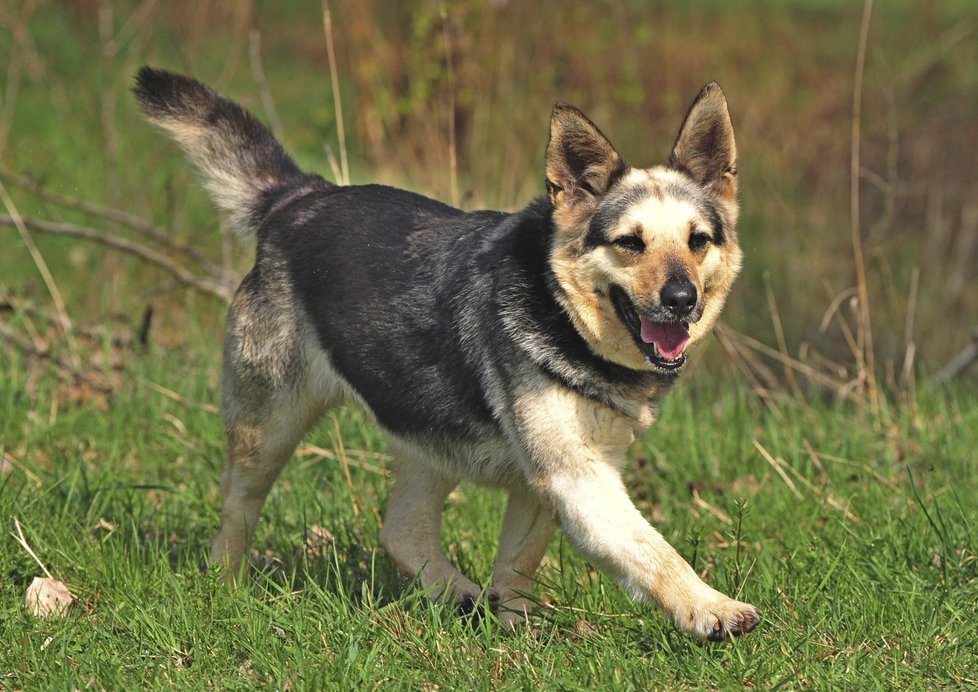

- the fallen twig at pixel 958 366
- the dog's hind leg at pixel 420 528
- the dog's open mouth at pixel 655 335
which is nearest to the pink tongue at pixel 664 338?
the dog's open mouth at pixel 655 335

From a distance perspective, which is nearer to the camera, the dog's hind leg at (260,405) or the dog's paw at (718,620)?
the dog's paw at (718,620)

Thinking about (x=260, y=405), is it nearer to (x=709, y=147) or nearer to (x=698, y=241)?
(x=698, y=241)

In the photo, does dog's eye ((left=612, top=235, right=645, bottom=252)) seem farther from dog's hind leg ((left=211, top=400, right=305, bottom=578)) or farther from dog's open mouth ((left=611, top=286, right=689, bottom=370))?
dog's hind leg ((left=211, top=400, right=305, bottom=578))

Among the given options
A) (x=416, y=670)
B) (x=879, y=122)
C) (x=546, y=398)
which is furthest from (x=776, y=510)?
(x=879, y=122)

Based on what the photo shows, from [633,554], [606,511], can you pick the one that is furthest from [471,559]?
[633,554]

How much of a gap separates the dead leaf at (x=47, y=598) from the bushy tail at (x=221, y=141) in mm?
1599

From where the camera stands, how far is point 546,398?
400 centimetres

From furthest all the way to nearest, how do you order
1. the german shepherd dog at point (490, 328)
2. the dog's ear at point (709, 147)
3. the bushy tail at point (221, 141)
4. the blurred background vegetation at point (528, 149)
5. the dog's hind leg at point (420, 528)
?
1. the blurred background vegetation at point (528, 149)
2. the bushy tail at point (221, 141)
3. the dog's hind leg at point (420, 528)
4. the dog's ear at point (709, 147)
5. the german shepherd dog at point (490, 328)

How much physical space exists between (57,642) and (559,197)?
2.08 metres

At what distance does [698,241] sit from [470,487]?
1.82m

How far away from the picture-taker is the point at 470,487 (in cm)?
546

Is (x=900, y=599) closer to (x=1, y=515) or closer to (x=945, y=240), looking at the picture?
(x=1, y=515)

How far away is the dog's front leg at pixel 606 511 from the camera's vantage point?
3558 mm

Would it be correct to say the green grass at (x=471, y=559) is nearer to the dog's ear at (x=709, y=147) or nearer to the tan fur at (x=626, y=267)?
the tan fur at (x=626, y=267)
